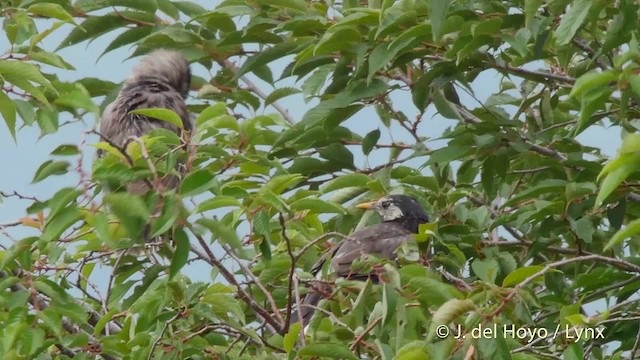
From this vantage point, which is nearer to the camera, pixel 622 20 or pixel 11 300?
pixel 11 300

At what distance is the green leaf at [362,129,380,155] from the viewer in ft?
18.0

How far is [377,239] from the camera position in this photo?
20.9ft

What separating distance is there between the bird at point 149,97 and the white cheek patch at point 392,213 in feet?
3.66

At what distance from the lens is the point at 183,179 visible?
3.35 meters

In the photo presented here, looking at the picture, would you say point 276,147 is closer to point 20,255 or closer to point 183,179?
point 20,255

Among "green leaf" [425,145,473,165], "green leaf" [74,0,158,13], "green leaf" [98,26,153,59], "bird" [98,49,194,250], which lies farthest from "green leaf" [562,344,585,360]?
"bird" [98,49,194,250]

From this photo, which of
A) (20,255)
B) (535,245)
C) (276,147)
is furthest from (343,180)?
(20,255)

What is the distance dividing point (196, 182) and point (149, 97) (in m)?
4.40

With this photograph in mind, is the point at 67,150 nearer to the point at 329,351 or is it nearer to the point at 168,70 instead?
the point at 329,351

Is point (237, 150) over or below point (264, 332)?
over

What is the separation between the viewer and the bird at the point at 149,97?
23.8 feet

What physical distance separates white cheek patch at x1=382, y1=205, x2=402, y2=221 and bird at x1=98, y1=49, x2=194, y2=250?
3.66 ft

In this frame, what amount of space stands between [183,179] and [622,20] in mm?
1880

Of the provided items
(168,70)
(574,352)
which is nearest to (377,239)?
(168,70)
